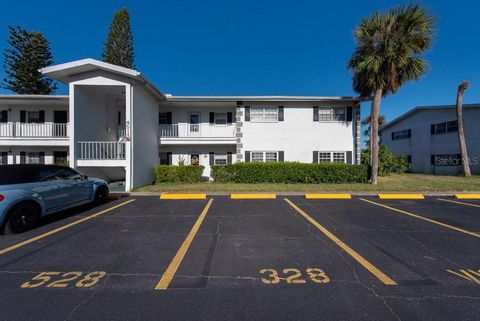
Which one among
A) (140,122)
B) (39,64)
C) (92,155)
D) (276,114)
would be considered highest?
(39,64)

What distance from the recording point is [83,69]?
1191 cm

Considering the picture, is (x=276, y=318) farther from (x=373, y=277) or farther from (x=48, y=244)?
(x=48, y=244)

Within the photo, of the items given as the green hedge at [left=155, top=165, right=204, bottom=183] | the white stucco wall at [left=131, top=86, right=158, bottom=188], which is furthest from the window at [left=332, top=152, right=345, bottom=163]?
the white stucco wall at [left=131, top=86, right=158, bottom=188]

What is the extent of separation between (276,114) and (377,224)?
1170 cm

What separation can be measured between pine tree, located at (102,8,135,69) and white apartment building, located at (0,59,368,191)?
1449 cm

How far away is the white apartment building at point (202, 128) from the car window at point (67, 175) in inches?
257

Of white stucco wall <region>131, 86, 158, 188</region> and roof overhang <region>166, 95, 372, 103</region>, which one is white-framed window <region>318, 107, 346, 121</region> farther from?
white stucco wall <region>131, 86, 158, 188</region>

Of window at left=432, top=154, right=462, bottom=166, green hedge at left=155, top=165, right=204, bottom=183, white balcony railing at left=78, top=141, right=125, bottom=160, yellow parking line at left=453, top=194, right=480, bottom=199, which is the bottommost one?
yellow parking line at left=453, top=194, right=480, bottom=199

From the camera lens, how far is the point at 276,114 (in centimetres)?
1627

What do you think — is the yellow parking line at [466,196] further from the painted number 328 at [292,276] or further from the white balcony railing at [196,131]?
the white balcony railing at [196,131]

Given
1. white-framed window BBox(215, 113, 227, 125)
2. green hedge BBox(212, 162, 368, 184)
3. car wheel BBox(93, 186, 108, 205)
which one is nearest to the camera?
car wheel BBox(93, 186, 108, 205)

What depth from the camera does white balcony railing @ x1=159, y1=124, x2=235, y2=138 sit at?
53.6 feet

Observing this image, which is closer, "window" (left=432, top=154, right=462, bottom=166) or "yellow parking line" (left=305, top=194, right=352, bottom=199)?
"yellow parking line" (left=305, top=194, right=352, bottom=199)

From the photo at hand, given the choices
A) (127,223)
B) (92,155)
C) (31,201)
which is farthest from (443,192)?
(92,155)
